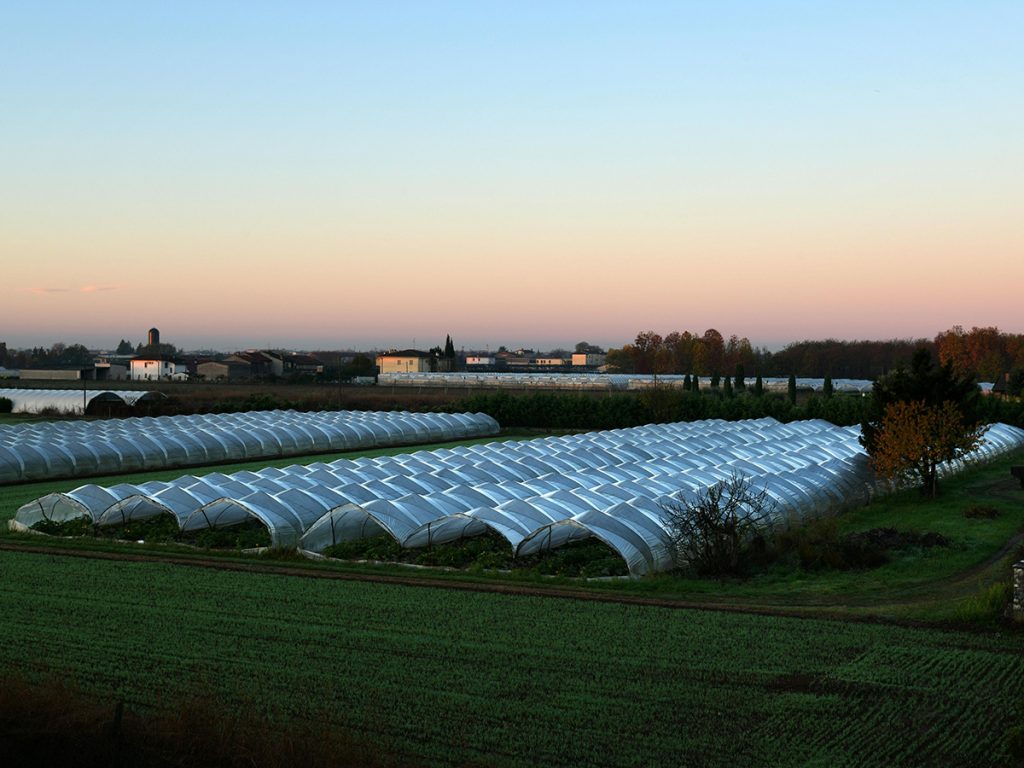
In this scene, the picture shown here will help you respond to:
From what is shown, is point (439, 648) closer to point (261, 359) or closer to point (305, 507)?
point (305, 507)

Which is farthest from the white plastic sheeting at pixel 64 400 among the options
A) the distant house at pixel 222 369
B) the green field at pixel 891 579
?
the distant house at pixel 222 369

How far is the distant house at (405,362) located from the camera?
5394 inches

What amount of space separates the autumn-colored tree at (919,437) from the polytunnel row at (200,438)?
2416 cm

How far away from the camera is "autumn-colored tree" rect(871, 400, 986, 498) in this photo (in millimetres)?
27312

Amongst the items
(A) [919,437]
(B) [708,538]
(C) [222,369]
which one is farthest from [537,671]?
(C) [222,369]

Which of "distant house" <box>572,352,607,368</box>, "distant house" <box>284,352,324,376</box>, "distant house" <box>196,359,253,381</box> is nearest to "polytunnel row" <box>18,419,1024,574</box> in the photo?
"distant house" <box>196,359,253,381</box>

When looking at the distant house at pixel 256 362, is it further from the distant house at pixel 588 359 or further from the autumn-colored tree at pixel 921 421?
the autumn-colored tree at pixel 921 421

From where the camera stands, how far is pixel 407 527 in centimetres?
2061

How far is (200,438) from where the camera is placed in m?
40.7

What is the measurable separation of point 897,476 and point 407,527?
1565 centimetres

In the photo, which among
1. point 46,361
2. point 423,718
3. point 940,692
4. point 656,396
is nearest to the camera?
point 423,718

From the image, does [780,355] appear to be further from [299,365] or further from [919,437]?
[919,437]

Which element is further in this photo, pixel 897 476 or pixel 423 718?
pixel 897 476

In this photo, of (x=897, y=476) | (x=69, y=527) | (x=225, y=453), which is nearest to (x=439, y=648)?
(x=69, y=527)
